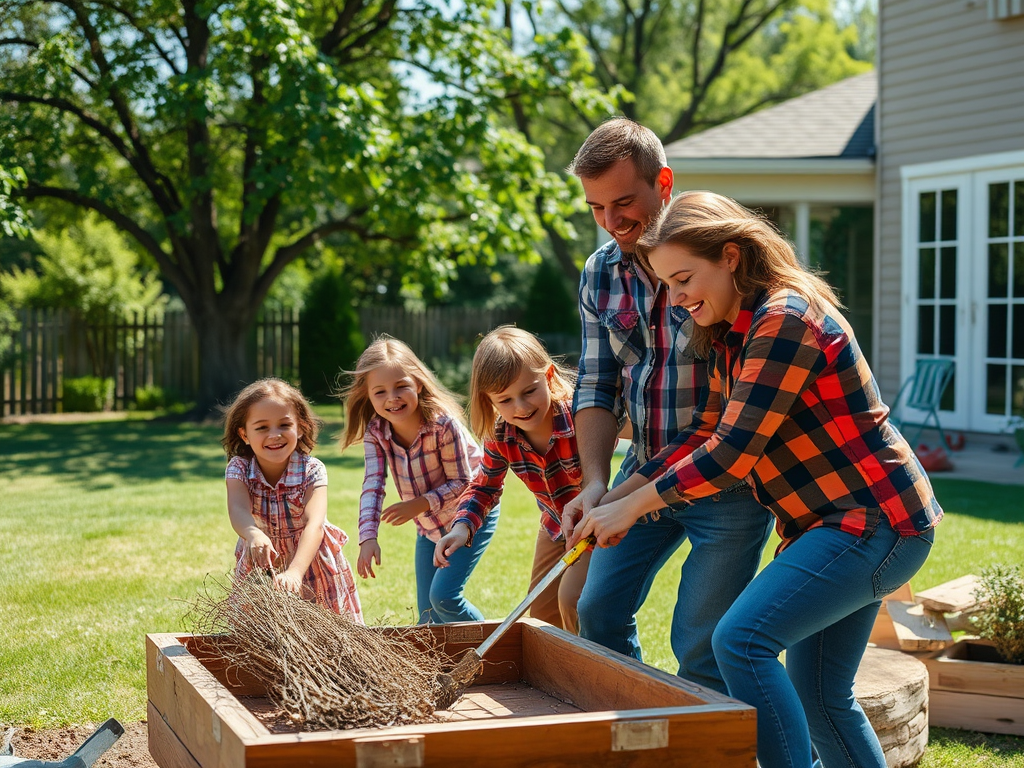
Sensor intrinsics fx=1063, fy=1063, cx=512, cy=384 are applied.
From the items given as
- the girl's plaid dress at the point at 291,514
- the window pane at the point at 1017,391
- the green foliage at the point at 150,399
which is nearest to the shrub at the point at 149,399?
the green foliage at the point at 150,399

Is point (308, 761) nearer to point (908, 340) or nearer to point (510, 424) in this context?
point (510, 424)

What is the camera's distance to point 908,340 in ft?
38.7

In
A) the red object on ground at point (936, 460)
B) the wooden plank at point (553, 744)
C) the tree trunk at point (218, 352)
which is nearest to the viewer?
the wooden plank at point (553, 744)

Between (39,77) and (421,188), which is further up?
(39,77)

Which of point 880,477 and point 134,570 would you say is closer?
point 880,477

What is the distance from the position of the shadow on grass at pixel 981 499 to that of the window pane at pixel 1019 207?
10.2ft

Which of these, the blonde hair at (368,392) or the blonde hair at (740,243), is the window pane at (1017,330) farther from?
the blonde hair at (740,243)

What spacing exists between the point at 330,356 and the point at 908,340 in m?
10.6

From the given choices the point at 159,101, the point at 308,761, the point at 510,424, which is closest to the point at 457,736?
the point at 308,761

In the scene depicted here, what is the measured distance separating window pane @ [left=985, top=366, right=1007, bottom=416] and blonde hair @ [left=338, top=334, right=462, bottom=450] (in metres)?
8.20

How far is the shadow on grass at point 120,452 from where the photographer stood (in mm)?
10508

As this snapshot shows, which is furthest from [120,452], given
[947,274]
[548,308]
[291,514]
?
[548,308]

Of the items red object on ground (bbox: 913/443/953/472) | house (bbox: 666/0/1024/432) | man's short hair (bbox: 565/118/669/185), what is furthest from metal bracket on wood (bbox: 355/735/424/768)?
house (bbox: 666/0/1024/432)

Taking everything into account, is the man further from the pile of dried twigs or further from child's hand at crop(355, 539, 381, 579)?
child's hand at crop(355, 539, 381, 579)
